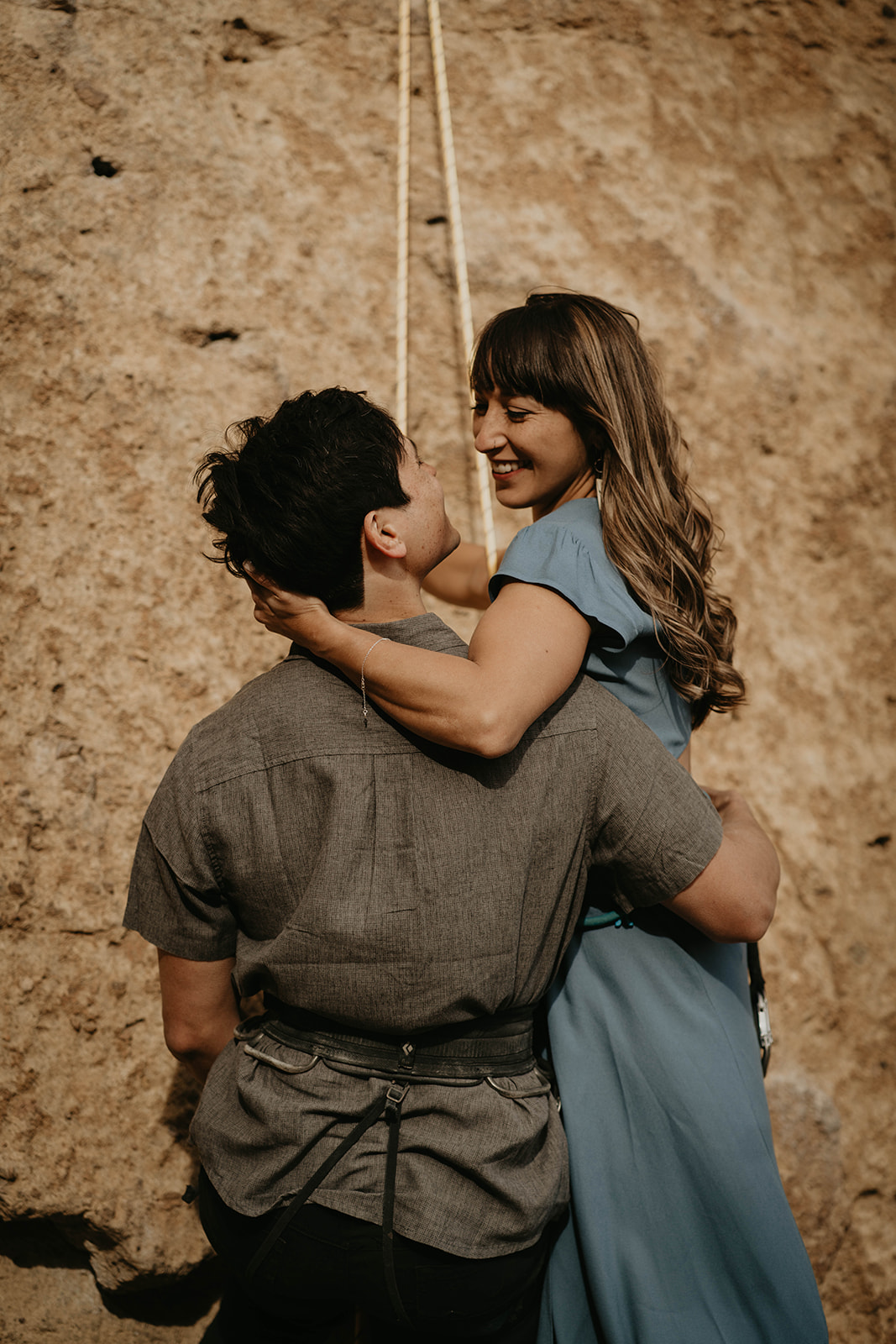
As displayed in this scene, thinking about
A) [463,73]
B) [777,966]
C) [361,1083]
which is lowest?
[777,966]

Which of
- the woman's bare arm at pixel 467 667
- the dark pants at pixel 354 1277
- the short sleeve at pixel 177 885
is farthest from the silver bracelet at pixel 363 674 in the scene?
the dark pants at pixel 354 1277

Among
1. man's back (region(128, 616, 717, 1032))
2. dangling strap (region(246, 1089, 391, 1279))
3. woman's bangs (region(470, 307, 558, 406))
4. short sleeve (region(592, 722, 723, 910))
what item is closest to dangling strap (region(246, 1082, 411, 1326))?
dangling strap (region(246, 1089, 391, 1279))

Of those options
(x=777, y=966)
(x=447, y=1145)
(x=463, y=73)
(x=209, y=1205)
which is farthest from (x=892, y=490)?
(x=209, y=1205)

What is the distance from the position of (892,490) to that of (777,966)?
174 centimetres

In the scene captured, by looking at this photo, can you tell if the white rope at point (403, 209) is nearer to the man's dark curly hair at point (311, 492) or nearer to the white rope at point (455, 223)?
the white rope at point (455, 223)

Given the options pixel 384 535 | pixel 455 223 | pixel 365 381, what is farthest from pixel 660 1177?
pixel 455 223

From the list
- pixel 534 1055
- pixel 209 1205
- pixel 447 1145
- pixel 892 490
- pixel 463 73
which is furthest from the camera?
pixel 892 490

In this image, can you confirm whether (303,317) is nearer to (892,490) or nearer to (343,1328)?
(892,490)

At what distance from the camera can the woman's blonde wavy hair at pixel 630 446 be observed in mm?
1775

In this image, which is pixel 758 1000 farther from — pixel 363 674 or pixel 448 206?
pixel 448 206

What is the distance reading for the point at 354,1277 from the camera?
1.34 meters

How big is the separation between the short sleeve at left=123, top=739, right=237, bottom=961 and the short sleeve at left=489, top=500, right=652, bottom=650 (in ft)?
2.18

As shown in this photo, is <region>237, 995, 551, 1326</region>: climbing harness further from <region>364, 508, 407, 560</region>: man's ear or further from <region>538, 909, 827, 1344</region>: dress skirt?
<region>364, 508, 407, 560</region>: man's ear

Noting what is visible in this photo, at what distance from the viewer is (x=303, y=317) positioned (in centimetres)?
269
